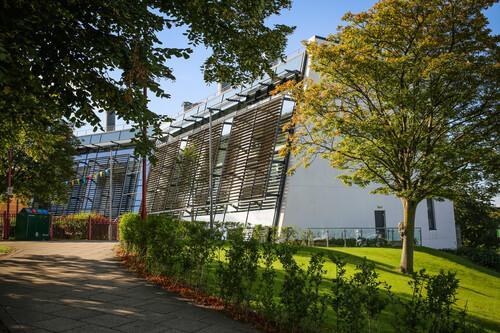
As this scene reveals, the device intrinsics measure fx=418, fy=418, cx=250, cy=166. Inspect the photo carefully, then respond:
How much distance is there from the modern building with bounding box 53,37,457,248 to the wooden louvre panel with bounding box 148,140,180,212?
0.33ft

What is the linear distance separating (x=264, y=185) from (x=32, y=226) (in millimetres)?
11807

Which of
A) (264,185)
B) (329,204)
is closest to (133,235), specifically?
(264,185)

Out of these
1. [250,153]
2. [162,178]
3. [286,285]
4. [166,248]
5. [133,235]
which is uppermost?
[250,153]

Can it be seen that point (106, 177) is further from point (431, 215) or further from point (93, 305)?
point (93, 305)

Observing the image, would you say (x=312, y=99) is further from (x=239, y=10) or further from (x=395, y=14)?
(x=239, y=10)

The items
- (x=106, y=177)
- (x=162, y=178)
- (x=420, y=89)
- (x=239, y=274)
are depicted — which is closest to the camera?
(x=239, y=274)

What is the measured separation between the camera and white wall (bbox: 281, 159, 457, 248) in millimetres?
20688

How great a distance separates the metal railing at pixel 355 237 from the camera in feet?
65.7

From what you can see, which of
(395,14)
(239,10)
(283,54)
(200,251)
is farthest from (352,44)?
(200,251)

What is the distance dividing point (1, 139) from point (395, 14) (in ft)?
38.1

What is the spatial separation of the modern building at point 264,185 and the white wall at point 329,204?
5 cm

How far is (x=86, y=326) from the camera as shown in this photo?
5434mm

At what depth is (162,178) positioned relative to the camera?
3238 centimetres

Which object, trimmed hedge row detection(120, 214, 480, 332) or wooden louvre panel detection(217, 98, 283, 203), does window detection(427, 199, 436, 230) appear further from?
trimmed hedge row detection(120, 214, 480, 332)
